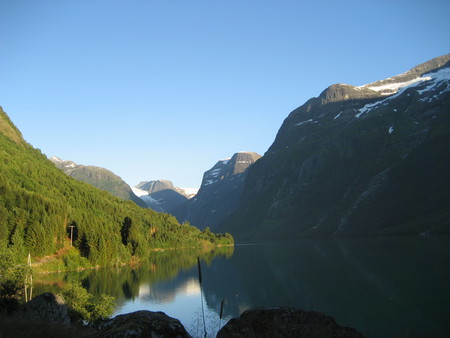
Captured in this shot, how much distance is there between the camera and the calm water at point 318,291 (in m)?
41.9

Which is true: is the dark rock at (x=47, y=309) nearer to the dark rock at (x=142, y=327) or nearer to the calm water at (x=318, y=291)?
the calm water at (x=318, y=291)

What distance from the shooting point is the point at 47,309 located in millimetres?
26516

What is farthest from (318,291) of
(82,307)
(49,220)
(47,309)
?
(49,220)

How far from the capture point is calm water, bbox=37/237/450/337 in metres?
41.9

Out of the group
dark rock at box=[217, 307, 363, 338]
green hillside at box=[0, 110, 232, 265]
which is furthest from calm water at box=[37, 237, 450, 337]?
green hillside at box=[0, 110, 232, 265]

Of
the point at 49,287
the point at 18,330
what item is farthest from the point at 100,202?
the point at 18,330

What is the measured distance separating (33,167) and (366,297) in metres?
149

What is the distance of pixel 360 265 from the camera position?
90.3 meters

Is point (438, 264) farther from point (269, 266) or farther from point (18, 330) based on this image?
point (18, 330)

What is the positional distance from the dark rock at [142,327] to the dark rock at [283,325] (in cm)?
295

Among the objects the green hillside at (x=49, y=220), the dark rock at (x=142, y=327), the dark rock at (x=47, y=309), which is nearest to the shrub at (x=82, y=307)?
the dark rock at (x=47, y=309)

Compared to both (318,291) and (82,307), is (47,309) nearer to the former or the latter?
(82,307)

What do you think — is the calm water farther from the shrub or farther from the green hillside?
the green hillside

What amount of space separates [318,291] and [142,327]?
179 feet
